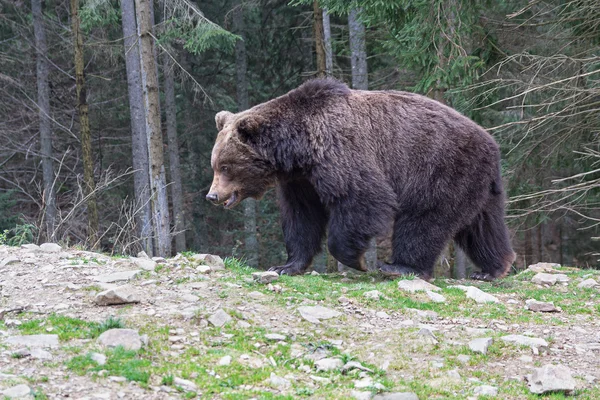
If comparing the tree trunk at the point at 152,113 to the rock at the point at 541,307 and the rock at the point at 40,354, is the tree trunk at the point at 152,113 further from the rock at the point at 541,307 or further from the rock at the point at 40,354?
the rock at the point at 40,354

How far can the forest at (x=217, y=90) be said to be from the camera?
11203 mm

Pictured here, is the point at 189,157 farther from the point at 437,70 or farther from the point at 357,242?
the point at 357,242

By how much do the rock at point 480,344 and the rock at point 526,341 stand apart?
21 cm

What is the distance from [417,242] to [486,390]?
10.4ft

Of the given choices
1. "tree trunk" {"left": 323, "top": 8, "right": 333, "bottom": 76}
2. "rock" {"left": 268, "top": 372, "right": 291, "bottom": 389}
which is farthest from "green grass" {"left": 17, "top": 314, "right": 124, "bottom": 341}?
"tree trunk" {"left": 323, "top": 8, "right": 333, "bottom": 76}

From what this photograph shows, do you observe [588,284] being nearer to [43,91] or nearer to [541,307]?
[541,307]

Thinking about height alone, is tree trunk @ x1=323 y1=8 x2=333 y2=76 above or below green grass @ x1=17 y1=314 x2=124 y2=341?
above

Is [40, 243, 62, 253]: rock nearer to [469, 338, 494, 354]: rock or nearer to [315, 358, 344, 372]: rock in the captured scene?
[315, 358, 344, 372]: rock

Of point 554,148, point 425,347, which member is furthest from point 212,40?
point 425,347

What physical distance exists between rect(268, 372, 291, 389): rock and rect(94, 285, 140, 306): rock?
5.42ft

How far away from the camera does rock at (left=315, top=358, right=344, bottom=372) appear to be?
15.0 ft

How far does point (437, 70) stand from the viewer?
34.0ft

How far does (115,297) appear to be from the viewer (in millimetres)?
5387

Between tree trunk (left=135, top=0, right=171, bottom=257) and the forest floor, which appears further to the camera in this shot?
tree trunk (left=135, top=0, right=171, bottom=257)
